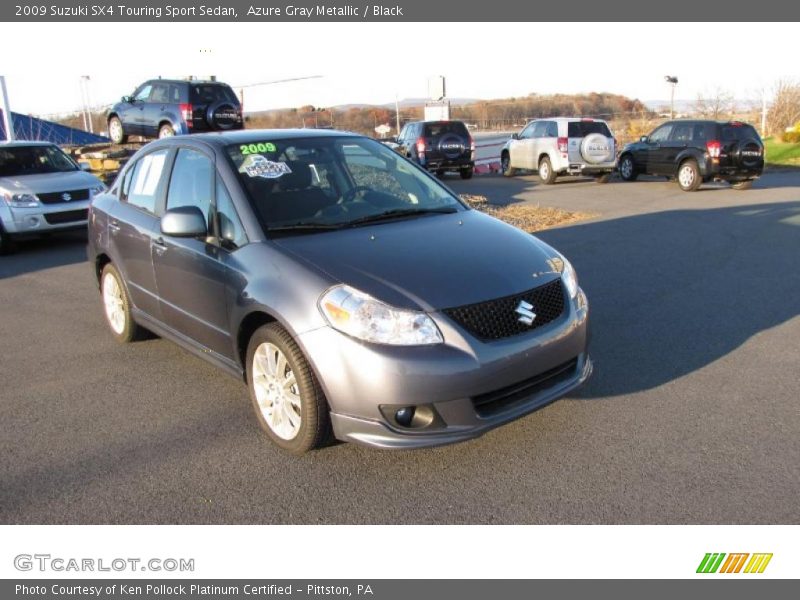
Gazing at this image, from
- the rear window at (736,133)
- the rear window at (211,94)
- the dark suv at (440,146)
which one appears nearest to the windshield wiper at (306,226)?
the rear window at (211,94)

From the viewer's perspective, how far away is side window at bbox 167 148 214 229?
4.54 meters

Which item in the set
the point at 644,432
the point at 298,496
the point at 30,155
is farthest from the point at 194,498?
the point at 30,155

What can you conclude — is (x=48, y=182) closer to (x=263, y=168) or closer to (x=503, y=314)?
(x=263, y=168)

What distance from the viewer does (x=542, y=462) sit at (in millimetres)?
3764

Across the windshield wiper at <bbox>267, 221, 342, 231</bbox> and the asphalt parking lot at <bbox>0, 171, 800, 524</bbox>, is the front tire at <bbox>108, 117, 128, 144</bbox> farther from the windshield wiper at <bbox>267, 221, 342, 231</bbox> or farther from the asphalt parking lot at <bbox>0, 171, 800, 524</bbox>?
the windshield wiper at <bbox>267, 221, 342, 231</bbox>

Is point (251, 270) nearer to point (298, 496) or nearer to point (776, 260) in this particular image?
point (298, 496)

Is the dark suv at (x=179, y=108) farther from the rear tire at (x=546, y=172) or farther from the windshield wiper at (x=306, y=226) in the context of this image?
the windshield wiper at (x=306, y=226)

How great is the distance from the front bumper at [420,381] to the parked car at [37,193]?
8.64 metres

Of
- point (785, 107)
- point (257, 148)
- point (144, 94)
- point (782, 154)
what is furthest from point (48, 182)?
point (785, 107)

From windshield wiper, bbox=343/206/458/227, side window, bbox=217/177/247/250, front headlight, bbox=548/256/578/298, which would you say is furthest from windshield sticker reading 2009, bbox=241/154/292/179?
front headlight, bbox=548/256/578/298

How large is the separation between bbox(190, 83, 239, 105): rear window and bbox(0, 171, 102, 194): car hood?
6.01 m

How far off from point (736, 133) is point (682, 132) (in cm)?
133

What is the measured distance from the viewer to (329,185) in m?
4.65

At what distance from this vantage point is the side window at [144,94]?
1788 cm
